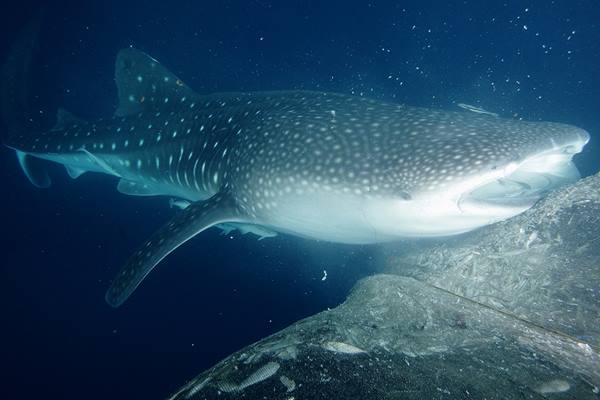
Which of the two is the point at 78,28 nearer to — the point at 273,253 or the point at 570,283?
the point at 273,253

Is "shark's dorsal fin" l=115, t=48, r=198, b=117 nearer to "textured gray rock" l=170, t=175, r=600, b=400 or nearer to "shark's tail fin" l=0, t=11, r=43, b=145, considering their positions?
"shark's tail fin" l=0, t=11, r=43, b=145

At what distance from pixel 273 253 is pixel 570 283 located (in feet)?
24.2

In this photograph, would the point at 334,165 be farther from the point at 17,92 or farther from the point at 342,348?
the point at 17,92

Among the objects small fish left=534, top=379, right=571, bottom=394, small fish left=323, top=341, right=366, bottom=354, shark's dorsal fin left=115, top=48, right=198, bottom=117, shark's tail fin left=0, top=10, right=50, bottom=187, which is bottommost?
small fish left=534, top=379, right=571, bottom=394

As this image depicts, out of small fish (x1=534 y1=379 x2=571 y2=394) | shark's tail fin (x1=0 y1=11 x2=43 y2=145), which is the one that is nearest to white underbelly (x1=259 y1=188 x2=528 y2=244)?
small fish (x1=534 y1=379 x2=571 y2=394)

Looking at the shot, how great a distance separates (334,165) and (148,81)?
193 inches

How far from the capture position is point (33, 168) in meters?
8.47

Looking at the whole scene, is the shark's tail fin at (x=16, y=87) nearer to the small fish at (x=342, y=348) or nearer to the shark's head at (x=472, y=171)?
the shark's head at (x=472, y=171)

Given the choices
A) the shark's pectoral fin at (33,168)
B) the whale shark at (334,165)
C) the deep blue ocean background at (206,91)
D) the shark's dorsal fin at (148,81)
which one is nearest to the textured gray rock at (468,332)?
the whale shark at (334,165)

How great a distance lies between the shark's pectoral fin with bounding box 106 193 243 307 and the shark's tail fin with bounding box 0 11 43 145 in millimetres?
7151

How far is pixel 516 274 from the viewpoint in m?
3.30

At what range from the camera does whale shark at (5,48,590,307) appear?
2979 mm

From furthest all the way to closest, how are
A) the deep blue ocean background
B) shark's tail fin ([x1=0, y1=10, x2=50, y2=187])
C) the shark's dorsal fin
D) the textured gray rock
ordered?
the deep blue ocean background < shark's tail fin ([x1=0, y1=10, x2=50, y2=187]) < the shark's dorsal fin < the textured gray rock

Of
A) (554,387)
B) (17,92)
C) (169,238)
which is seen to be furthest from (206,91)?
(554,387)
